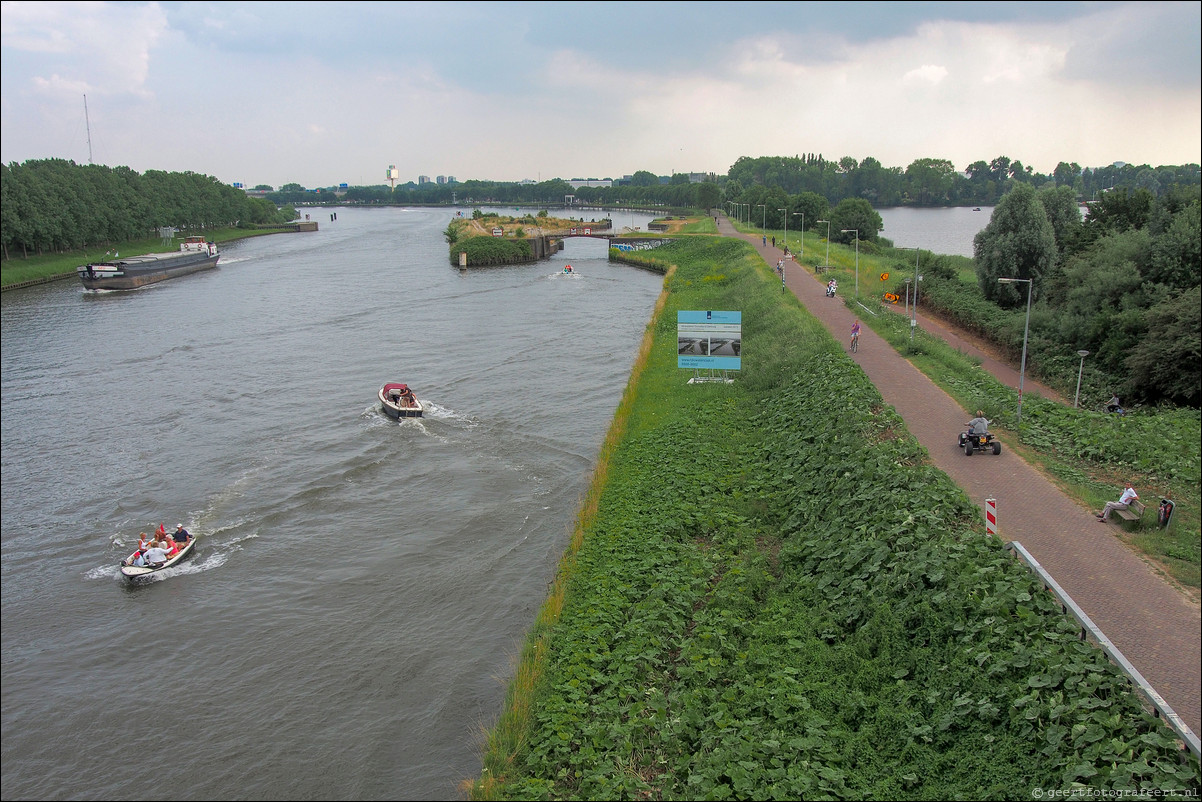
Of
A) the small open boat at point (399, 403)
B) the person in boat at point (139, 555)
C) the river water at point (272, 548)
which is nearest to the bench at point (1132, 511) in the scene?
the river water at point (272, 548)

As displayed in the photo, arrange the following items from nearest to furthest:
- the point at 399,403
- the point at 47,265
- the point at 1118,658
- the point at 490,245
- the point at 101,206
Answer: the point at 1118,658
the point at 47,265
the point at 399,403
the point at 101,206
the point at 490,245

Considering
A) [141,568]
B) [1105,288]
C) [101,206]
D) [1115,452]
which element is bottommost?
[141,568]

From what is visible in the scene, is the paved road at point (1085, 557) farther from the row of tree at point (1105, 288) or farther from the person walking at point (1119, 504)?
the row of tree at point (1105, 288)

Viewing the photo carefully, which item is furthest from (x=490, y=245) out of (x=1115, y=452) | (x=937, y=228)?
(x=1115, y=452)

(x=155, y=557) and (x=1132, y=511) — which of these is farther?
(x=155, y=557)

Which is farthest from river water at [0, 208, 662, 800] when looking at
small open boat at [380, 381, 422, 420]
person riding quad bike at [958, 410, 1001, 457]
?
person riding quad bike at [958, 410, 1001, 457]

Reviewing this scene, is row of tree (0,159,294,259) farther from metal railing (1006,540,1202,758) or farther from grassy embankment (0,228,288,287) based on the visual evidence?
metal railing (1006,540,1202,758)

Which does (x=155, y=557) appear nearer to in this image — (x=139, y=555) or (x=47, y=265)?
(x=139, y=555)
